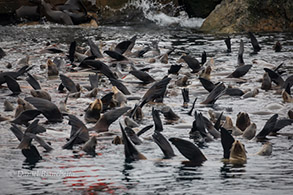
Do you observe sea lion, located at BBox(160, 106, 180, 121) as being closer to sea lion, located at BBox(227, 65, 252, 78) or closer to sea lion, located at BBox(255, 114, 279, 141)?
sea lion, located at BBox(255, 114, 279, 141)

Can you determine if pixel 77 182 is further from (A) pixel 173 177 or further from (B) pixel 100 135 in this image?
(B) pixel 100 135

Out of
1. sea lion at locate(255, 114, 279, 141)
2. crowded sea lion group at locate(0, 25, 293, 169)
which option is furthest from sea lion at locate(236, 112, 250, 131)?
A: sea lion at locate(255, 114, 279, 141)

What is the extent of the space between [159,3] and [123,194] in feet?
61.4

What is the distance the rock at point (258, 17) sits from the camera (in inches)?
552

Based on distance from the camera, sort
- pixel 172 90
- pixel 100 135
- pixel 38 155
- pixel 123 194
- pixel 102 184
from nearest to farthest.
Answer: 1. pixel 123 194
2. pixel 102 184
3. pixel 38 155
4. pixel 100 135
5. pixel 172 90

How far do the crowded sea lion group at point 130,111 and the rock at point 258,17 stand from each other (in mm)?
6623

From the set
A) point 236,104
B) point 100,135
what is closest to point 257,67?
point 236,104

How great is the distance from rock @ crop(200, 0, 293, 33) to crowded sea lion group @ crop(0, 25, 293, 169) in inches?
261

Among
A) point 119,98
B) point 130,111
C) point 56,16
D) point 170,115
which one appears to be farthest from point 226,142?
point 56,16

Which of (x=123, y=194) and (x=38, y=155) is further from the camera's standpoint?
(x=38, y=155)

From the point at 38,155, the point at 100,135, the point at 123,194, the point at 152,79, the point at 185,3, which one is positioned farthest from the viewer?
the point at 185,3

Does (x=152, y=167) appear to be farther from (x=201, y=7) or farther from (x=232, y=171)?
(x=201, y=7)

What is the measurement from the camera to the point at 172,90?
227 inches

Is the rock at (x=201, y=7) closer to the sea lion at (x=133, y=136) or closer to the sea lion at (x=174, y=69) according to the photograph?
the sea lion at (x=174, y=69)
